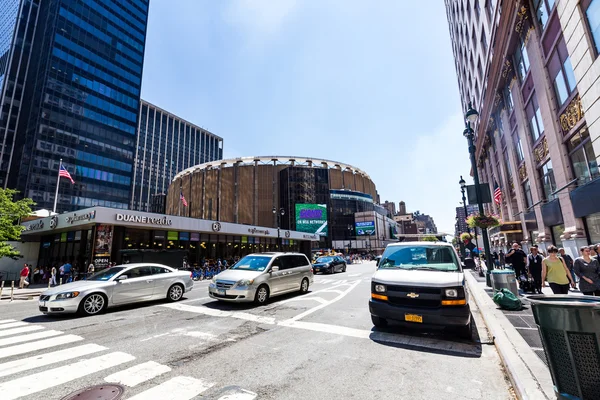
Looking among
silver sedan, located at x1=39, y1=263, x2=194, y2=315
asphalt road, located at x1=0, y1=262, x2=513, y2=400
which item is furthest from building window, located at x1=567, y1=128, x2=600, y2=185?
silver sedan, located at x1=39, y1=263, x2=194, y2=315

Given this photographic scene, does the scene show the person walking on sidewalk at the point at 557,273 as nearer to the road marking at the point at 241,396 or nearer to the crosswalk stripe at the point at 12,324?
the road marking at the point at 241,396

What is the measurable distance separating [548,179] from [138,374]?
22311 mm

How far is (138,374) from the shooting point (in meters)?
4.10

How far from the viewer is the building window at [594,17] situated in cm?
965

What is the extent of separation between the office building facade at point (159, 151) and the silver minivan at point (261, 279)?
133379mm

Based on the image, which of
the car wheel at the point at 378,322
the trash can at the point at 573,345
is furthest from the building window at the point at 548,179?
the trash can at the point at 573,345

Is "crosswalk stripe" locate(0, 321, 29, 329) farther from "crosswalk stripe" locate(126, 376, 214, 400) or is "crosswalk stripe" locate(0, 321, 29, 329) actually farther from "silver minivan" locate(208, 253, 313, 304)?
"crosswalk stripe" locate(126, 376, 214, 400)

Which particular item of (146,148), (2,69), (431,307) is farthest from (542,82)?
(146,148)

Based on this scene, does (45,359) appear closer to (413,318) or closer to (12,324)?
(12,324)

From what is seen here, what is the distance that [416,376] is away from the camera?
4012 millimetres

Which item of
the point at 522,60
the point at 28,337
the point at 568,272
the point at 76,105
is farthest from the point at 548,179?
the point at 76,105

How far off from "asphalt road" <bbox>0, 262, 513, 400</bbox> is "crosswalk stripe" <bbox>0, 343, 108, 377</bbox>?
0.7 inches

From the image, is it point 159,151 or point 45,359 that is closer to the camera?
point 45,359

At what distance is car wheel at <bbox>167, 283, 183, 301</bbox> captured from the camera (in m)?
10.4
